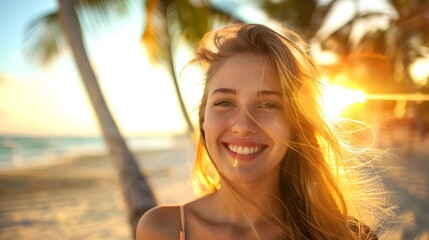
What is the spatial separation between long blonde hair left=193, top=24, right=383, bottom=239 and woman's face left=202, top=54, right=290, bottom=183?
0.07 meters

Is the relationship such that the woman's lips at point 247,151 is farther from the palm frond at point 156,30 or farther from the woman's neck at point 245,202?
the palm frond at point 156,30

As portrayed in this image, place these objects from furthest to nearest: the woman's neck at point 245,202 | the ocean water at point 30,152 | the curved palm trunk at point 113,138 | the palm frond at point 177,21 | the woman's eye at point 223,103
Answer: the ocean water at point 30,152, the palm frond at point 177,21, the curved palm trunk at point 113,138, the woman's neck at point 245,202, the woman's eye at point 223,103

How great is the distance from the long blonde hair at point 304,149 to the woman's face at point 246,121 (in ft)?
0.23

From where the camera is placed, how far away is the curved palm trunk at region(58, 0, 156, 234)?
4230 millimetres

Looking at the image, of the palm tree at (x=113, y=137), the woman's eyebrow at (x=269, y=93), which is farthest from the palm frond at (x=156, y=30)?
the woman's eyebrow at (x=269, y=93)

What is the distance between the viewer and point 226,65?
1.92m

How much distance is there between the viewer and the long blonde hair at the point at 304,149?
1.87 m

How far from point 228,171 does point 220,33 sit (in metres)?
0.83

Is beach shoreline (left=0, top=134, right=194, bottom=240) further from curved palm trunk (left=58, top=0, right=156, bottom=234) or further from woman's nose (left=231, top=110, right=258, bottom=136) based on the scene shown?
woman's nose (left=231, top=110, right=258, bottom=136)

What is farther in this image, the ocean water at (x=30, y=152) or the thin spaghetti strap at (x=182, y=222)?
the ocean water at (x=30, y=152)

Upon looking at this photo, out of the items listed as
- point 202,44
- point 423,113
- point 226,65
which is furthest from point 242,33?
point 423,113

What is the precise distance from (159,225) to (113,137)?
10.2ft

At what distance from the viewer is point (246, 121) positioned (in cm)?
176

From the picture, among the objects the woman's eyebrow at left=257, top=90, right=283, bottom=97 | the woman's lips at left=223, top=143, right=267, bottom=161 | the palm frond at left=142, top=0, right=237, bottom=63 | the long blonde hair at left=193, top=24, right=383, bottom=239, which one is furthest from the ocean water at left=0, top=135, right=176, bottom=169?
the woman's eyebrow at left=257, top=90, right=283, bottom=97
